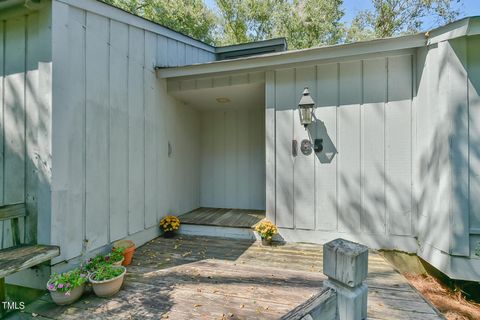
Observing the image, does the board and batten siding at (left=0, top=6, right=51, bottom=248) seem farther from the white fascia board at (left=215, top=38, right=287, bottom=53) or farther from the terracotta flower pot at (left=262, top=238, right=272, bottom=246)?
the white fascia board at (left=215, top=38, right=287, bottom=53)

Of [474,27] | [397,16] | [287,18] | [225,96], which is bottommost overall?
[225,96]

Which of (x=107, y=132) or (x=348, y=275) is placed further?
(x=107, y=132)

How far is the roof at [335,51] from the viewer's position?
2523 millimetres

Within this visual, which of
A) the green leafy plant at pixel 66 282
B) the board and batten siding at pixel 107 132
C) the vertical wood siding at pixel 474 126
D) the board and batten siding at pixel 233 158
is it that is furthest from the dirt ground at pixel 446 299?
the board and batten siding at pixel 107 132

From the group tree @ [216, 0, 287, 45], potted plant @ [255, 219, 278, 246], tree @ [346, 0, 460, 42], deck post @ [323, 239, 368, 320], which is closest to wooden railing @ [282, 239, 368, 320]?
deck post @ [323, 239, 368, 320]

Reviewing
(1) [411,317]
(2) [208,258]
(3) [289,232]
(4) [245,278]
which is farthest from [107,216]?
(1) [411,317]

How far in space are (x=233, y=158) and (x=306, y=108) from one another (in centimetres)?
249

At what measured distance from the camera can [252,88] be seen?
405 centimetres

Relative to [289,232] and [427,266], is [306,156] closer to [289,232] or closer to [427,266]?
[289,232]

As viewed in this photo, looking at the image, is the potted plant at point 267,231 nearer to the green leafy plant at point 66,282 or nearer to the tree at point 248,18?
the green leafy plant at point 66,282

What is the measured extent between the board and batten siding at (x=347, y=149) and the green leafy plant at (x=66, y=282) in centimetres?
247

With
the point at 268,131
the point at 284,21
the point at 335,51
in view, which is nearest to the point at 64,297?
the point at 268,131

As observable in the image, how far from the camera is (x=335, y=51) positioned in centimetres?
325

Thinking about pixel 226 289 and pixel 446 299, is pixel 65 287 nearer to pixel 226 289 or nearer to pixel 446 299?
pixel 226 289
